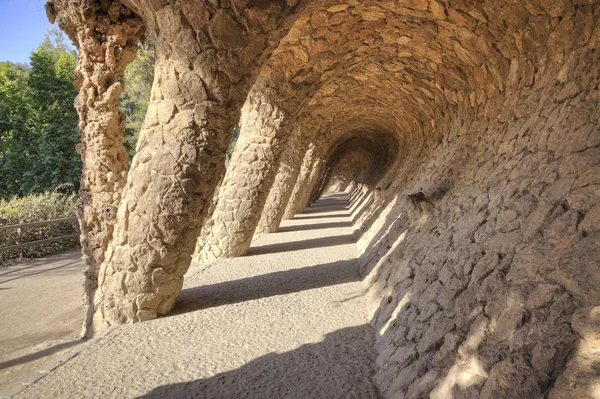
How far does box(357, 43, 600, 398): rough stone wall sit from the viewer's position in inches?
57.3

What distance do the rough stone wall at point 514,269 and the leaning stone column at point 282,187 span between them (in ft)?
16.3

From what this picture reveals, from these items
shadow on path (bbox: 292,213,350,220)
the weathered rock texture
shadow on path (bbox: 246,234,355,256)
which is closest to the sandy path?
the weathered rock texture

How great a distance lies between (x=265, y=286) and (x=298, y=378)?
2110mm

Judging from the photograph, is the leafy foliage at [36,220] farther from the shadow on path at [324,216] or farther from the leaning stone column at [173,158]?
the leaning stone column at [173,158]

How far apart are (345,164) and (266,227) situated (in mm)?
19823

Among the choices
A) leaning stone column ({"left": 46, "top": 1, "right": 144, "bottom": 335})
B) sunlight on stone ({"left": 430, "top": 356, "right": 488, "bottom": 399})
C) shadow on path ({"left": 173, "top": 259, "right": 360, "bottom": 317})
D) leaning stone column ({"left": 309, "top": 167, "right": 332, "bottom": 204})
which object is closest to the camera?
sunlight on stone ({"left": 430, "top": 356, "right": 488, "bottom": 399})

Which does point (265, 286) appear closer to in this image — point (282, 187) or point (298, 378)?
point (298, 378)

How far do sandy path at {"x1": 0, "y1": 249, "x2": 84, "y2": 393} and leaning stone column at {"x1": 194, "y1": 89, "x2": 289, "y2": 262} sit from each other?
2.12 m

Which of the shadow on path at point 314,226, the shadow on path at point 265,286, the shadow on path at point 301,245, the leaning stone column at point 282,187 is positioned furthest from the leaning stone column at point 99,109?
the shadow on path at point 314,226

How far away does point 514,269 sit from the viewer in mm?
1953

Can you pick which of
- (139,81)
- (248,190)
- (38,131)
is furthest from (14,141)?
(248,190)

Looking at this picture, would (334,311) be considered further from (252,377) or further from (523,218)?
(523,218)

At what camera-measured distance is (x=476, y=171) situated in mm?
3641

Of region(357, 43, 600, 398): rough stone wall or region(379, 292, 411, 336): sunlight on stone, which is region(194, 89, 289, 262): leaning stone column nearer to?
region(357, 43, 600, 398): rough stone wall
